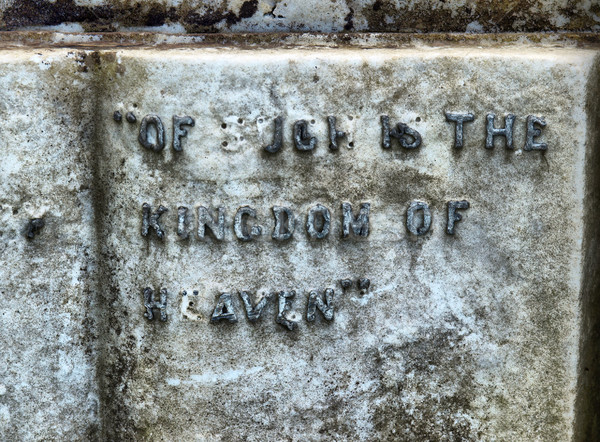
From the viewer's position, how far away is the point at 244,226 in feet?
5.27

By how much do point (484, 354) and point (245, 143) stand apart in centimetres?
78

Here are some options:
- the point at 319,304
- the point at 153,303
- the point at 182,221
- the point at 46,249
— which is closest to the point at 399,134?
the point at 319,304

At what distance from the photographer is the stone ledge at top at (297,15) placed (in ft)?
5.46

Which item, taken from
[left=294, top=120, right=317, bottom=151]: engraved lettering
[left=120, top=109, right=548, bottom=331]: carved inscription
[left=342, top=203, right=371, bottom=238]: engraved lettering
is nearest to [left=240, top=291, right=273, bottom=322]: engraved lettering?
[left=120, top=109, right=548, bottom=331]: carved inscription

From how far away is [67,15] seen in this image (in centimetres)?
167

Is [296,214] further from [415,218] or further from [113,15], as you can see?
[113,15]

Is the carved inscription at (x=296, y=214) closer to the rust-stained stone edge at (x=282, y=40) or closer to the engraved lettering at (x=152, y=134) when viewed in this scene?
the engraved lettering at (x=152, y=134)

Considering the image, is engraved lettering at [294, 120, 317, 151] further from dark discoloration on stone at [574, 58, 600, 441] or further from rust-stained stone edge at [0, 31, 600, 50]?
dark discoloration on stone at [574, 58, 600, 441]

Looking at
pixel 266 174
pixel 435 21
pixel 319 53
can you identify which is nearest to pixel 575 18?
pixel 435 21

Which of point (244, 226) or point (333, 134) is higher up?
point (333, 134)

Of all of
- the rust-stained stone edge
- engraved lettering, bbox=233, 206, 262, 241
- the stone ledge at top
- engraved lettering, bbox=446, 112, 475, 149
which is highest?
the stone ledge at top

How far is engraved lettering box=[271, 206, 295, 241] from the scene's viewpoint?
1596mm

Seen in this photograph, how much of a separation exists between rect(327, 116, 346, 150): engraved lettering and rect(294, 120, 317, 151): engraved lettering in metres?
0.04

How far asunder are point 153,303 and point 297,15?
2.60 feet
